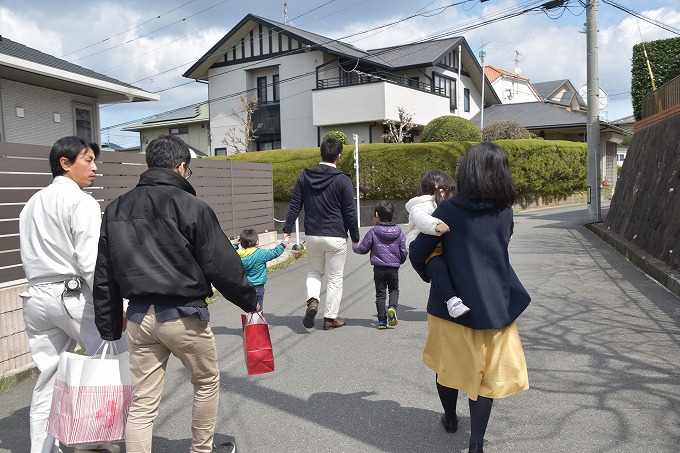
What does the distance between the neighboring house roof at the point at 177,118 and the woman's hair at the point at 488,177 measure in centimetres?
3184

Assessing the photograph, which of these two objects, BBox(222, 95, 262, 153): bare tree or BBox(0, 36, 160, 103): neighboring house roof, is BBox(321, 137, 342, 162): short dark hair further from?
BBox(222, 95, 262, 153): bare tree

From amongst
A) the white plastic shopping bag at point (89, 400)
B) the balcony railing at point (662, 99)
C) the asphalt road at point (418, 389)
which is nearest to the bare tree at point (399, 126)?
the balcony railing at point (662, 99)

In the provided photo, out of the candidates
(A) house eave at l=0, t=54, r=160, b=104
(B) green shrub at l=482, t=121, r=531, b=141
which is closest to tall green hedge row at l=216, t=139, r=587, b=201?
(B) green shrub at l=482, t=121, r=531, b=141

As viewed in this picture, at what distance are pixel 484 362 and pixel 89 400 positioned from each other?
2048 mm

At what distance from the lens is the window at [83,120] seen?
11.4 metres

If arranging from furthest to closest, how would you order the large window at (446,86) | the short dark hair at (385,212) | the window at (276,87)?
1. the large window at (446,86)
2. the window at (276,87)
3. the short dark hair at (385,212)

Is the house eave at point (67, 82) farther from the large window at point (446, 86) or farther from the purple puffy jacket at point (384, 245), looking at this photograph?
the large window at point (446, 86)

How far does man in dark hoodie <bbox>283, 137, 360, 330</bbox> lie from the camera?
5.96m

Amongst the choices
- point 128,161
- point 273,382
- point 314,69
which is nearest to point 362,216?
point 314,69

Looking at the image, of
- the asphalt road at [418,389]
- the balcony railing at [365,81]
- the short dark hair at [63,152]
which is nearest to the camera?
the short dark hair at [63,152]

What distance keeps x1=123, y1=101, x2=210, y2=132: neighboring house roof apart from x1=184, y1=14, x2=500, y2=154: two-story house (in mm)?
3648

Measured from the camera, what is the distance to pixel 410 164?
19.6 metres

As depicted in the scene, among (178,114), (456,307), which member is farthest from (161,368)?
(178,114)

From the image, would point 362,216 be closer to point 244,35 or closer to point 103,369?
point 244,35
